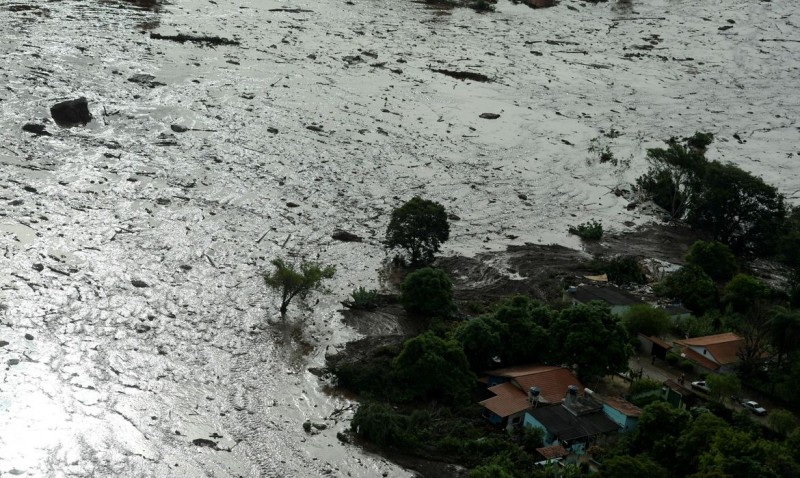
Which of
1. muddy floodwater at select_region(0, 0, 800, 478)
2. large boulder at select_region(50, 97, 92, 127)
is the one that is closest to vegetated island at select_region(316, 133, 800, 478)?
muddy floodwater at select_region(0, 0, 800, 478)

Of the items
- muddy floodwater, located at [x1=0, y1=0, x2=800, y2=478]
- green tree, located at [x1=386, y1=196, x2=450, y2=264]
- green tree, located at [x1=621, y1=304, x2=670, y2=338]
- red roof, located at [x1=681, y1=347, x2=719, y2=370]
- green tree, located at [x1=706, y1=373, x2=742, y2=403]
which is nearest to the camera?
muddy floodwater, located at [x1=0, y1=0, x2=800, y2=478]

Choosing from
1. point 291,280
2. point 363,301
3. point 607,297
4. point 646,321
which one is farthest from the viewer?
point 607,297

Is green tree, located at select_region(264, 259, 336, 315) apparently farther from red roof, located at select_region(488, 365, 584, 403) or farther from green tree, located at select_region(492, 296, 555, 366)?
red roof, located at select_region(488, 365, 584, 403)

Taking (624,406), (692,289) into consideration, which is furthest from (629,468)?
(692,289)

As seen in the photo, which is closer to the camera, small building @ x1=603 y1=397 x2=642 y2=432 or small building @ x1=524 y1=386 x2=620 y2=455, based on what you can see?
small building @ x1=524 y1=386 x2=620 y2=455

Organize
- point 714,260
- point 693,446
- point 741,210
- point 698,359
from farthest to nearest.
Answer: point 741,210 → point 714,260 → point 698,359 → point 693,446

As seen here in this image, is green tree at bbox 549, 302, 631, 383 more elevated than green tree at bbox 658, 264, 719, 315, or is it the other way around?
green tree at bbox 549, 302, 631, 383

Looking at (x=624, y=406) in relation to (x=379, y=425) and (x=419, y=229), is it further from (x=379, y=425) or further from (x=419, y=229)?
(x=419, y=229)

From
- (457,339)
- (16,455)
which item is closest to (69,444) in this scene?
(16,455)
